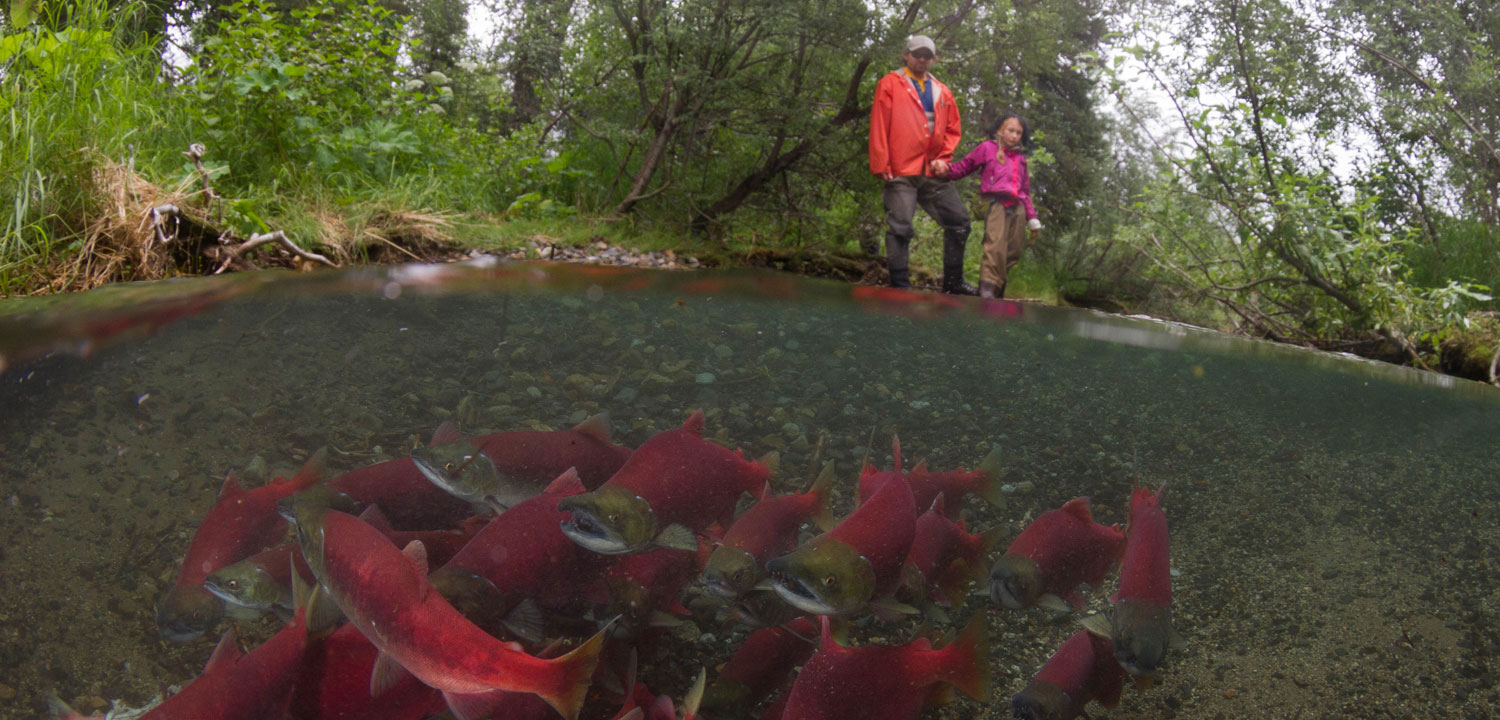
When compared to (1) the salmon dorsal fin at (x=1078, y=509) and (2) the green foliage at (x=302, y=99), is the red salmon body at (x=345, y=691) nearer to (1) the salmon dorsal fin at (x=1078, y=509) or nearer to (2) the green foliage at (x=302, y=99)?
(1) the salmon dorsal fin at (x=1078, y=509)

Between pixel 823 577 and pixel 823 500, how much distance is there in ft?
0.64

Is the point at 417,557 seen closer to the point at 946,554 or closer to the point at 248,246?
the point at 946,554

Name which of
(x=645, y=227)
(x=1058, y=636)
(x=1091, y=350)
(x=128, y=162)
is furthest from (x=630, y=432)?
(x=645, y=227)

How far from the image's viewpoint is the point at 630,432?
4.38 ft

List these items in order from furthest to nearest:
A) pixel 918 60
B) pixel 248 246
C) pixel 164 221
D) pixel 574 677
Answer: pixel 918 60 → pixel 248 246 → pixel 164 221 → pixel 574 677

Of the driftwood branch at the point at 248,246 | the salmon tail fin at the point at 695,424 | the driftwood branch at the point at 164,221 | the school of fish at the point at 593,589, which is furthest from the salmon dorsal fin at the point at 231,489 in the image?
the driftwood branch at the point at 248,246

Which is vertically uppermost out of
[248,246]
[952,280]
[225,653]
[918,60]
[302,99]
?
[918,60]

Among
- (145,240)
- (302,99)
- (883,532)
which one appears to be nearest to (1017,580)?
(883,532)

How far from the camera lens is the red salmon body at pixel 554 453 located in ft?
2.40

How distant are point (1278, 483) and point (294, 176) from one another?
7.11m

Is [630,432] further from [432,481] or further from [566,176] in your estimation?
[566,176]

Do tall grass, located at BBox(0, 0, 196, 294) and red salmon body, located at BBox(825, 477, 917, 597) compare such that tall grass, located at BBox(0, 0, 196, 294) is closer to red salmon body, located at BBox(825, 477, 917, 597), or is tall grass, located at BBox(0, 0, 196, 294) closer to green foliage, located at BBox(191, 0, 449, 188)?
green foliage, located at BBox(191, 0, 449, 188)

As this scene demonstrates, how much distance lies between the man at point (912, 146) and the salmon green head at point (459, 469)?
264 inches

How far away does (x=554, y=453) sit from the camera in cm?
75
